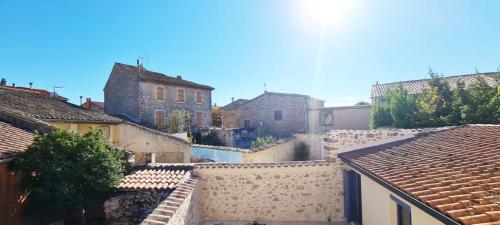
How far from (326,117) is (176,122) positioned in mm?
14104

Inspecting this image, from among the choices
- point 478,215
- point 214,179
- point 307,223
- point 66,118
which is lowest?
point 307,223

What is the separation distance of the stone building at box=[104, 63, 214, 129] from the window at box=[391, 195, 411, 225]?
74.3ft

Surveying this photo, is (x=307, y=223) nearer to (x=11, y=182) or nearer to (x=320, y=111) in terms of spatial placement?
(x=11, y=182)

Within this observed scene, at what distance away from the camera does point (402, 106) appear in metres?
18.1

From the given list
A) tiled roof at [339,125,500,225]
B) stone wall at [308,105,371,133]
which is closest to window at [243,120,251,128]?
stone wall at [308,105,371,133]

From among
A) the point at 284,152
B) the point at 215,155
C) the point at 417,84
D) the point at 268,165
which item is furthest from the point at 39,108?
the point at 417,84

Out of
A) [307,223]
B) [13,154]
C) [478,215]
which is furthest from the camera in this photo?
[307,223]

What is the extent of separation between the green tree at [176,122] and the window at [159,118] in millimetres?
527

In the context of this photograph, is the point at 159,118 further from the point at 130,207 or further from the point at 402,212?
the point at 402,212

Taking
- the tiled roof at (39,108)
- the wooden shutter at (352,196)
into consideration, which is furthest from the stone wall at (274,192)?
the tiled roof at (39,108)

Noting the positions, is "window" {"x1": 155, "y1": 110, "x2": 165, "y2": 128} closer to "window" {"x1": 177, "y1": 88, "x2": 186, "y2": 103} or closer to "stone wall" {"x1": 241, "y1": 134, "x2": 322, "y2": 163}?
"window" {"x1": 177, "y1": 88, "x2": 186, "y2": 103}

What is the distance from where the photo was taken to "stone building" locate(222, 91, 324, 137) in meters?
29.7

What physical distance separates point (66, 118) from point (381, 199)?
15980 mm

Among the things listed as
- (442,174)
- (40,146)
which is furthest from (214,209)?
(442,174)
